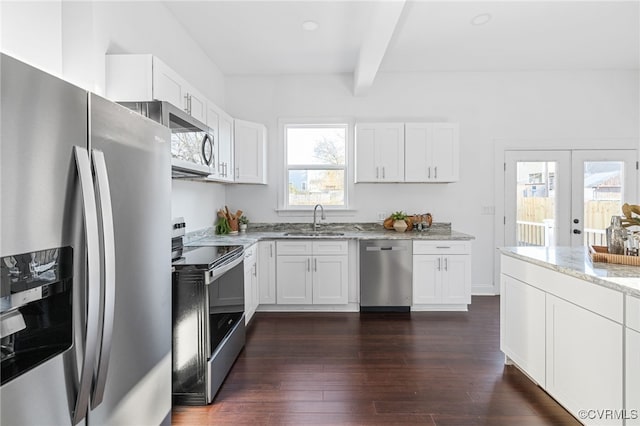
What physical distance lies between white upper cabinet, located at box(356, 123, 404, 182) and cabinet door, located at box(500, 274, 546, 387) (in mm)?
2029

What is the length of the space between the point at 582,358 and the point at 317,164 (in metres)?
3.49

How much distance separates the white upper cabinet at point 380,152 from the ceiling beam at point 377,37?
56 cm

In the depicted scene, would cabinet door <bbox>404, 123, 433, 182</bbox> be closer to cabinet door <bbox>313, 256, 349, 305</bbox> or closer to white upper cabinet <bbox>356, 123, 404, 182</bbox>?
white upper cabinet <bbox>356, 123, 404, 182</bbox>

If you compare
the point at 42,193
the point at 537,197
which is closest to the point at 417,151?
the point at 537,197

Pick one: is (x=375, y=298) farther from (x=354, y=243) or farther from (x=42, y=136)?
(x=42, y=136)

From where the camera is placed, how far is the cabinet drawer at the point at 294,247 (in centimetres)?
391

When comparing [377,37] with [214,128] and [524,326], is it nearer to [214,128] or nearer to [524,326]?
[214,128]

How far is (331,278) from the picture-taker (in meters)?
3.92

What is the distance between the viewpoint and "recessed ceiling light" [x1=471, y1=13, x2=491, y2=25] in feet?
10.4

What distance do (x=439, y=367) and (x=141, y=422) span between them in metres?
2.10

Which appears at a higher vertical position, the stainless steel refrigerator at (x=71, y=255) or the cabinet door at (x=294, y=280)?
the stainless steel refrigerator at (x=71, y=255)

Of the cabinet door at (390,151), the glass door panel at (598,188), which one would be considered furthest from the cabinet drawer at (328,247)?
the glass door panel at (598,188)

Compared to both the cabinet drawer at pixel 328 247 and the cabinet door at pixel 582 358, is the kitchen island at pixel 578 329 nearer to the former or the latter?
the cabinet door at pixel 582 358

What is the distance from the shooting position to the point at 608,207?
4.51 m
